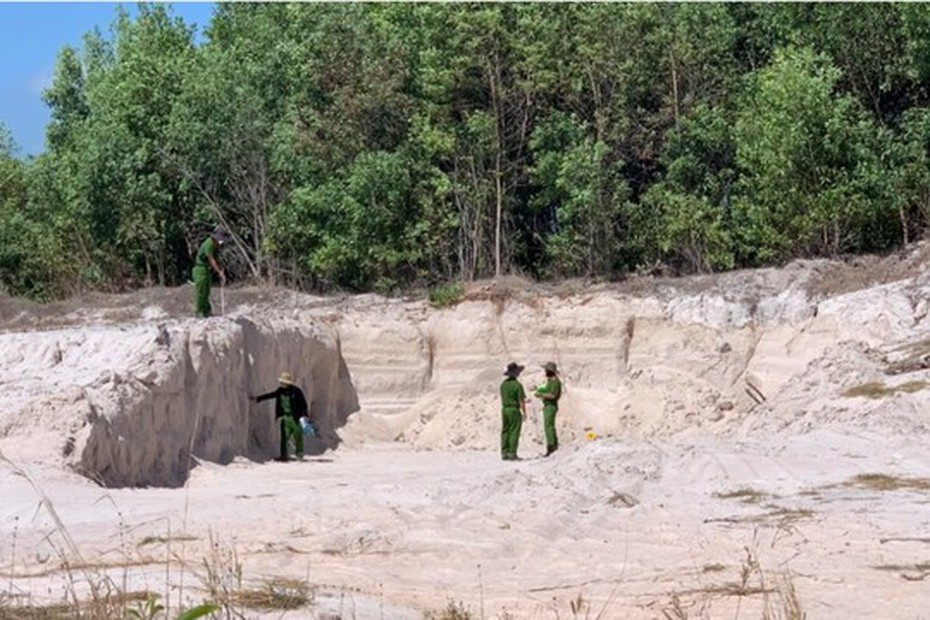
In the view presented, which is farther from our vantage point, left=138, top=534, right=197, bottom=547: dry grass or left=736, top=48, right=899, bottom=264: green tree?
left=736, top=48, right=899, bottom=264: green tree

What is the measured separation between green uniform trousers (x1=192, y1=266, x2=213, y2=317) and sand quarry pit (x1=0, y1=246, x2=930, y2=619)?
0.37m

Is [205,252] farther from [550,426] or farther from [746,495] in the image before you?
[746,495]

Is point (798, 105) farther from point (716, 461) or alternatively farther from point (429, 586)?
point (429, 586)

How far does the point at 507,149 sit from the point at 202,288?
12872 mm

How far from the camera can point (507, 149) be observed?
36.5 metres

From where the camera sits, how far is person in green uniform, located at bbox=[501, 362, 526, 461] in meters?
23.5

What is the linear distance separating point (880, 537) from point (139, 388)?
1077cm

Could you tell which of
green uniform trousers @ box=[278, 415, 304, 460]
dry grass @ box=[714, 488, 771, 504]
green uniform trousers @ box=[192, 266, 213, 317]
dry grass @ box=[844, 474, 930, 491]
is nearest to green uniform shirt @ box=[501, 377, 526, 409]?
green uniform trousers @ box=[278, 415, 304, 460]

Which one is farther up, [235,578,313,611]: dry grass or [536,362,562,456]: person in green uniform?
[536,362,562,456]: person in green uniform

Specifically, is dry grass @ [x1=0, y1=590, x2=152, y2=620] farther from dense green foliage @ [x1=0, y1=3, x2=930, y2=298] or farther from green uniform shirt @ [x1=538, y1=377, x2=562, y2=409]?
dense green foliage @ [x1=0, y1=3, x2=930, y2=298]

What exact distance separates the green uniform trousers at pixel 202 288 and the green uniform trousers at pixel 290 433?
201cm

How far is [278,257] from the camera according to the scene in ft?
125

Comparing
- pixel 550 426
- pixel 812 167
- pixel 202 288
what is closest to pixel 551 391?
pixel 550 426

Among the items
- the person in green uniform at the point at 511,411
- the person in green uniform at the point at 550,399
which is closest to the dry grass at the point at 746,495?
the person in green uniform at the point at 550,399
